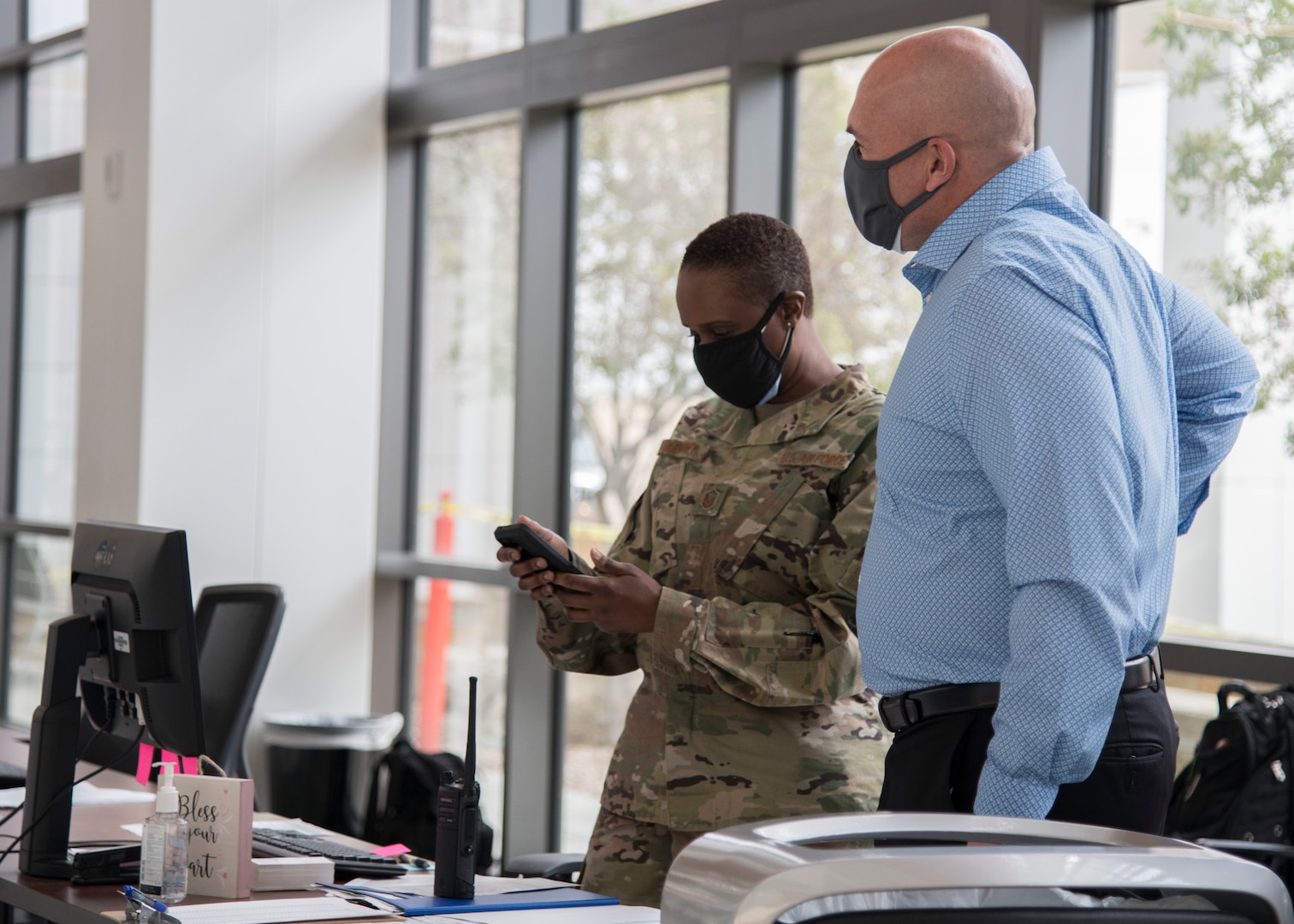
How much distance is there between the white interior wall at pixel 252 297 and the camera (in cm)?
422

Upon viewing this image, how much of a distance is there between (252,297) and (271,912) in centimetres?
299

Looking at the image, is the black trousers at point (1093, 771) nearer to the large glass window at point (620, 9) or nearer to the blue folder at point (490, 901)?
the blue folder at point (490, 901)

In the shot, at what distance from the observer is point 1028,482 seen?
140cm

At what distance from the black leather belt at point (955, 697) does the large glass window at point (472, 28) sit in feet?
10.8

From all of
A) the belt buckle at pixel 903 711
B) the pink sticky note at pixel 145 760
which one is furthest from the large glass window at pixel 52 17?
the belt buckle at pixel 903 711

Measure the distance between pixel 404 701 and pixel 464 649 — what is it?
1.10ft

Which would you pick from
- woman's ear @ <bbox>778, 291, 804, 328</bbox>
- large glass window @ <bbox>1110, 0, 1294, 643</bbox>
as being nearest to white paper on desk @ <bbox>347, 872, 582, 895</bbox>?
woman's ear @ <bbox>778, 291, 804, 328</bbox>

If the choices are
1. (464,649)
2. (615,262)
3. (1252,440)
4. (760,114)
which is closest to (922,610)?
(1252,440)

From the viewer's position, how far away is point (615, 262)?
13.7ft

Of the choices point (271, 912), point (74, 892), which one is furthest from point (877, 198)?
point (74, 892)

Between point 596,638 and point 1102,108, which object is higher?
point 1102,108

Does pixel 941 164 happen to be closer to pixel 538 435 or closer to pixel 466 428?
pixel 538 435

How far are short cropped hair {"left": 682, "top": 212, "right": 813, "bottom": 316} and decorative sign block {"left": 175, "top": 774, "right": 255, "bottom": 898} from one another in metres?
1.01

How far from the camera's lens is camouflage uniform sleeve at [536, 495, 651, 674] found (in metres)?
2.23
